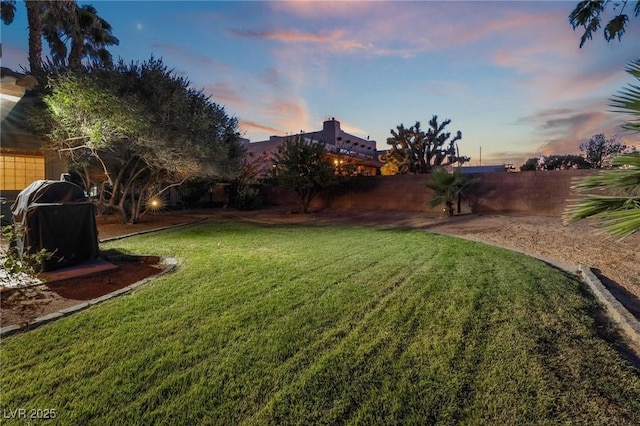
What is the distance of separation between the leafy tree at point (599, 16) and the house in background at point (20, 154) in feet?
47.3

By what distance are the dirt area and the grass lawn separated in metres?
0.61

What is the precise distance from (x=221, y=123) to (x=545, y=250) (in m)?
10.5

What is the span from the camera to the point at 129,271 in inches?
186

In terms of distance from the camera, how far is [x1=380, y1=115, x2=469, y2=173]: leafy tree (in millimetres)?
18719

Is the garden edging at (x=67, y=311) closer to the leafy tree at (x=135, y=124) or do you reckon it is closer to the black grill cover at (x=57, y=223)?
the black grill cover at (x=57, y=223)

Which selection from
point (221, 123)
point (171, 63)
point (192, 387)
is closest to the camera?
point (192, 387)

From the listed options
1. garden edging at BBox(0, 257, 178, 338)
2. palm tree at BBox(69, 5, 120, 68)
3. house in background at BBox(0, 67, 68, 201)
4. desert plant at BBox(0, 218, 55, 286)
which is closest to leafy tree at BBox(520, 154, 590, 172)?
garden edging at BBox(0, 257, 178, 338)

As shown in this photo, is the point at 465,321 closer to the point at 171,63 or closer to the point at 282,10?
the point at 282,10

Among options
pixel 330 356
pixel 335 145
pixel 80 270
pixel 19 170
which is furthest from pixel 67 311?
pixel 335 145

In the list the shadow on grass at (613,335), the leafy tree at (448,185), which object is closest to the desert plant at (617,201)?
the shadow on grass at (613,335)

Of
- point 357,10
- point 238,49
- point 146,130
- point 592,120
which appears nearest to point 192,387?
point 146,130

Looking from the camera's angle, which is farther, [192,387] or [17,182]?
[17,182]

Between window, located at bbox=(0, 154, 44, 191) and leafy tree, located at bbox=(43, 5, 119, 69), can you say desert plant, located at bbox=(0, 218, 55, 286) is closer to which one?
window, located at bbox=(0, 154, 44, 191)

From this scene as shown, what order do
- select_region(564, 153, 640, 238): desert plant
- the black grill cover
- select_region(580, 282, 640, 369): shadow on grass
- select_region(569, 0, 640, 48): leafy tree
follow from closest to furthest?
select_region(564, 153, 640, 238): desert plant, select_region(580, 282, 640, 369): shadow on grass, the black grill cover, select_region(569, 0, 640, 48): leafy tree
